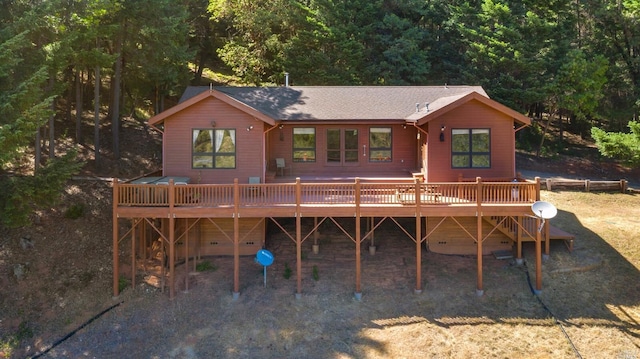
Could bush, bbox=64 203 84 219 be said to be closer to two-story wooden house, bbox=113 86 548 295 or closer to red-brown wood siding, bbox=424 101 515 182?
two-story wooden house, bbox=113 86 548 295

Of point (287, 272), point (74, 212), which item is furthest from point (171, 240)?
point (74, 212)

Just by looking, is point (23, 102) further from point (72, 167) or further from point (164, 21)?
point (164, 21)

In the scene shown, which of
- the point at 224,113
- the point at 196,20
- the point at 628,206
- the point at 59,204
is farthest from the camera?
the point at 196,20

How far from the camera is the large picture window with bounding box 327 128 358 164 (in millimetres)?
16391

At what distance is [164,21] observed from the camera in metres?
19.4

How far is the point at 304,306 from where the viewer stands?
11633 mm

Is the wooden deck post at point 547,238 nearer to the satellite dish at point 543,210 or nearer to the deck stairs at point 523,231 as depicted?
the deck stairs at point 523,231

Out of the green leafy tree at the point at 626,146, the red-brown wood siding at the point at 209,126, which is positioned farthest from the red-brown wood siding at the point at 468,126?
the green leafy tree at the point at 626,146

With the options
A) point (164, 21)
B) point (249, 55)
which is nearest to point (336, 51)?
point (249, 55)

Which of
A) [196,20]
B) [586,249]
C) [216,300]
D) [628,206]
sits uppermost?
[196,20]

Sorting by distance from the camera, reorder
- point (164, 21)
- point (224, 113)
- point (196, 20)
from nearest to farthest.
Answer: point (224, 113), point (164, 21), point (196, 20)

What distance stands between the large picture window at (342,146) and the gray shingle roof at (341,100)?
894 mm

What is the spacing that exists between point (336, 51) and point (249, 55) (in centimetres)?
599

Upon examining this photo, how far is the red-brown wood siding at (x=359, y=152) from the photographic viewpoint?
53.4 ft
